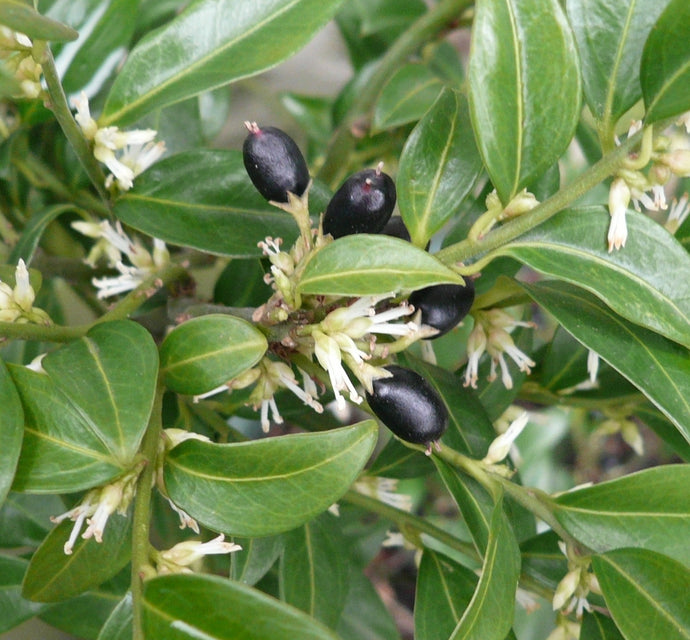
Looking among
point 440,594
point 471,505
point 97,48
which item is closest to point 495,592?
point 471,505

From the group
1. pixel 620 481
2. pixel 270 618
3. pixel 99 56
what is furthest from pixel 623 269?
pixel 99 56

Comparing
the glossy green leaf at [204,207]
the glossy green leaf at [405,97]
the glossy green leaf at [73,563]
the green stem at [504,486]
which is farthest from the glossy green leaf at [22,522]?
the glossy green leaf at [405,97]

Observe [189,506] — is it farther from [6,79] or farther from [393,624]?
[393,624]

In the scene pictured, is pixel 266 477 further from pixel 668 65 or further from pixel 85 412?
pixel 668 65

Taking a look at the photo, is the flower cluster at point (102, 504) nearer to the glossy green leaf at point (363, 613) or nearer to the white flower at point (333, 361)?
the white flower at point (333, 361)

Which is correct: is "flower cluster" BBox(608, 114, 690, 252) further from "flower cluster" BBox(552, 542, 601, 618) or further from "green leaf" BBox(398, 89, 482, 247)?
"flower cluster" BBox(552, 542, 601, 618)

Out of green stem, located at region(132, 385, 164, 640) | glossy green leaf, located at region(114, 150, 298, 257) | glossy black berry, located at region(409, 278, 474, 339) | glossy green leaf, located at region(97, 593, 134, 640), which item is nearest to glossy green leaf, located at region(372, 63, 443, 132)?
glossy green leaf, located at region(114, 150, 298, 257)
